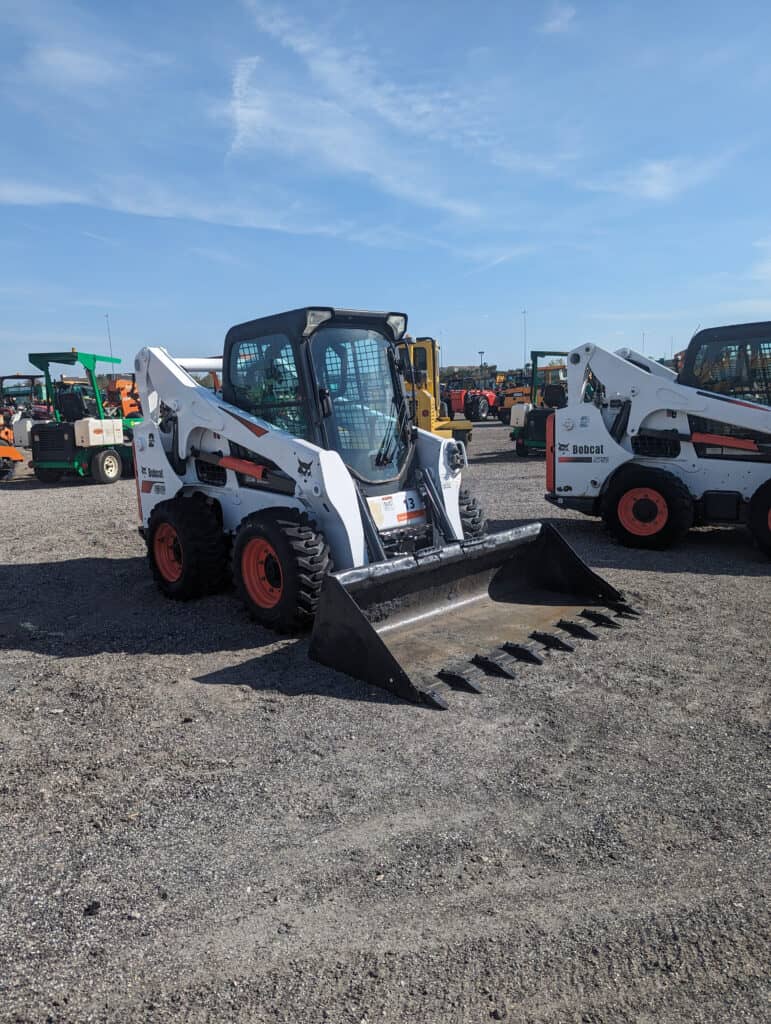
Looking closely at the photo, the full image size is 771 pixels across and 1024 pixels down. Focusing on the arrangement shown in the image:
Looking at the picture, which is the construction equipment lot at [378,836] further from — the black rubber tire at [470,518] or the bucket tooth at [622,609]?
the black rubber tire at [470,518]

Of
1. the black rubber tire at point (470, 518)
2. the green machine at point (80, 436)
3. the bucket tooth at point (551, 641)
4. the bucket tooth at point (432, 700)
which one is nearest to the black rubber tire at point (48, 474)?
the green machine at point (80, 436)

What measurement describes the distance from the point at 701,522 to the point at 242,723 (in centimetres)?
597

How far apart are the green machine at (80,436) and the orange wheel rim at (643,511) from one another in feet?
33.7

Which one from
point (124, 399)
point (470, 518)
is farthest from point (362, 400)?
point (124, 399)

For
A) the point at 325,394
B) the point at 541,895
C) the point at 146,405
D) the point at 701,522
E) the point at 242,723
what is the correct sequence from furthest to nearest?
the point at 701,522, the point at 146,405, the point at 325,394, the point at 242,723, the point at 541,895

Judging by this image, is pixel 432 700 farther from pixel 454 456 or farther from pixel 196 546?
pixel 196 546

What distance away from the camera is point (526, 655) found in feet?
16.3

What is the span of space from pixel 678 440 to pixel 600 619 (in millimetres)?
3598

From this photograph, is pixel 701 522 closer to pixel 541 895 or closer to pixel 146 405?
pixel 146 405

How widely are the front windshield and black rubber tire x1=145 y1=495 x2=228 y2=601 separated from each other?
137 centimetres

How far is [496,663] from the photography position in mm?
4730

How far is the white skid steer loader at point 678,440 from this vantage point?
8.19 meters

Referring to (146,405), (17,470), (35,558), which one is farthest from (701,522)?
(17,470)

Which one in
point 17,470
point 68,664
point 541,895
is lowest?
point 541,895
